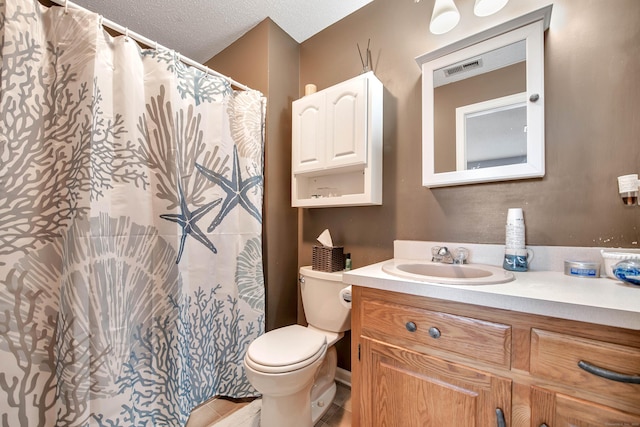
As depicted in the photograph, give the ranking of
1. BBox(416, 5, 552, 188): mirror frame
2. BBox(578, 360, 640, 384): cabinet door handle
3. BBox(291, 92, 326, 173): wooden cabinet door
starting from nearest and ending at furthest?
BBox(578, 360, 640, 384): cabinet door handle
BBox(416, 5, 552, 188): mirror frame
BBox(291, 92, 326, 173): wooden cabinet door

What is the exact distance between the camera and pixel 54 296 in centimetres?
94

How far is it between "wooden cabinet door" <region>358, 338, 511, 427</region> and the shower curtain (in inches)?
33.6

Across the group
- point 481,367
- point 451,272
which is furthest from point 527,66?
point 481,367

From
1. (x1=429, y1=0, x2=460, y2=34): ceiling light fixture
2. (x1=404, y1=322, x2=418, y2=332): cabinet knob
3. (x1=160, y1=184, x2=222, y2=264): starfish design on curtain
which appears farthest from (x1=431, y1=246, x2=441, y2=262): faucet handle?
(x1=160, y1=184, x2=222, y2=264): starfish design on curtain

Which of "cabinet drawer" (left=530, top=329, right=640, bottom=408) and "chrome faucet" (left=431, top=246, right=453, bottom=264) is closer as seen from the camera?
"cabinet drawer" (left=530, top=329, right=640, bottom=408)

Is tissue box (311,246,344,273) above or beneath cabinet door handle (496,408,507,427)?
above

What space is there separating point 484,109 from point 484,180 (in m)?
0.34

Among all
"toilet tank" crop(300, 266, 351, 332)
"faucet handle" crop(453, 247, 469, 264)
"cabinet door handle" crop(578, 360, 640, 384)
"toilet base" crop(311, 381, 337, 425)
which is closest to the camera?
"cabinet door handle" crop(578, 360, 640, 384)

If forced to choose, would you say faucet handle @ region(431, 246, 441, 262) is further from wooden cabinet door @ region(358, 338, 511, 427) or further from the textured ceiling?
the textured ceiling

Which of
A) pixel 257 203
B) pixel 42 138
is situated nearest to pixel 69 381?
pixel 42 138

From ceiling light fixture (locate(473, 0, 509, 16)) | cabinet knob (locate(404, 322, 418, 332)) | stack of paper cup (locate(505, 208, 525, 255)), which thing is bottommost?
cabinet knob (locate(404, 322, 418, 332))

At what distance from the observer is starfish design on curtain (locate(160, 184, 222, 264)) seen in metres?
1.19

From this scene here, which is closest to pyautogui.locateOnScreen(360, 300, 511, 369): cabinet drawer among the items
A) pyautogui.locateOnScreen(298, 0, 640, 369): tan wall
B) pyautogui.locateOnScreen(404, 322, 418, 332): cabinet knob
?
pyautogui.locateOnScreen(404, 322, 418, 332): cabinet knob

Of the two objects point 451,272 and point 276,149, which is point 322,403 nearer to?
point 451,272
